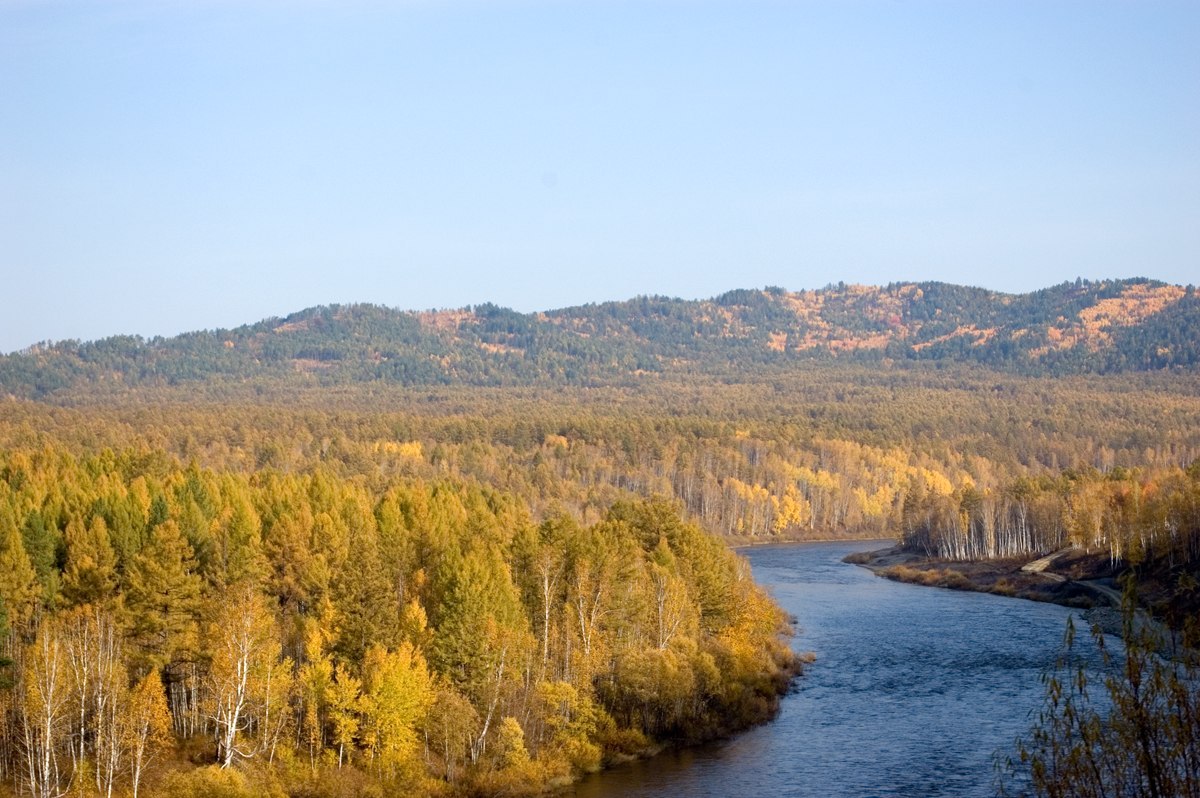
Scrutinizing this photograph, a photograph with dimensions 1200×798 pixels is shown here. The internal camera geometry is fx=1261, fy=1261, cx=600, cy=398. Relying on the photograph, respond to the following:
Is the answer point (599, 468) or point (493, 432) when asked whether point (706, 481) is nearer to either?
point (599, 468)

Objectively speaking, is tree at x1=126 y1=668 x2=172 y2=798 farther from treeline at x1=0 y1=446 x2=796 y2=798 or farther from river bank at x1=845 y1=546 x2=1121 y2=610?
river bank at x1=845 y1=546 x2=1121 y2=610

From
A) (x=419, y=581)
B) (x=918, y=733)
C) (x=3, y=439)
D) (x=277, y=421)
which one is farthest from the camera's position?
(x=277, y=421)

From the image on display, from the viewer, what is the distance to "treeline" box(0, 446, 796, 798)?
43469mm

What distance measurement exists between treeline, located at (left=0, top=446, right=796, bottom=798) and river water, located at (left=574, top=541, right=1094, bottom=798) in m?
2.53

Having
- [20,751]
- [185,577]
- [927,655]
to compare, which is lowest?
[927,655]

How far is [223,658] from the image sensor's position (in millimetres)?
46062

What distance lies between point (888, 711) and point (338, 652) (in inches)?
999

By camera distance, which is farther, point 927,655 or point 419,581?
point 927,655

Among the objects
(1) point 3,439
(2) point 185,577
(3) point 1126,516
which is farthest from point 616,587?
(1) point 3,439

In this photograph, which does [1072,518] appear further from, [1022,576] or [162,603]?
[162,603]

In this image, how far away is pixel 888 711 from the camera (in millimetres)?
58344

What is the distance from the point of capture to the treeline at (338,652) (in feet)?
143

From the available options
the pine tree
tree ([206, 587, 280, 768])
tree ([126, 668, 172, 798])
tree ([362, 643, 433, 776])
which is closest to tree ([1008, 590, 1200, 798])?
tree ([126, 668, 172, 798])

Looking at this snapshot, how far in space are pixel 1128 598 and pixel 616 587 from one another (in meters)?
Answer: 43.0
